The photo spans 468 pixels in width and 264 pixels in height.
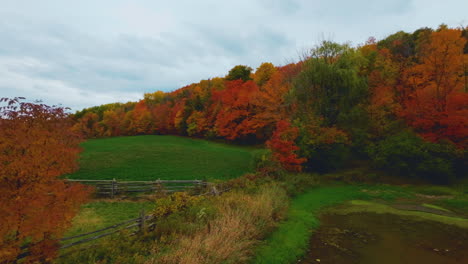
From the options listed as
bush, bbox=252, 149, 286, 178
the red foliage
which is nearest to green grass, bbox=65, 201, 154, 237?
bush, bbox=252, 149, 286, 178

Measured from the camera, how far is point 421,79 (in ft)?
72.1

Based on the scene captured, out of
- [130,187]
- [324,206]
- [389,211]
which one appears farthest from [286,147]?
[130,187]

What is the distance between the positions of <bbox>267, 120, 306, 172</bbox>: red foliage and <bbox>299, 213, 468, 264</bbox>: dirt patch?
745 cm

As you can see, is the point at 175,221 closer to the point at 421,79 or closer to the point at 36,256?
the point at 36,256

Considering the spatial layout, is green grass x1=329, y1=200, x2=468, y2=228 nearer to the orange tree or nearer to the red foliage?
the red foliage

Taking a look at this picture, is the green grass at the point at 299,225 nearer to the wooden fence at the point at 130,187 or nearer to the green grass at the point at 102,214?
the green grass at the point at 102,214

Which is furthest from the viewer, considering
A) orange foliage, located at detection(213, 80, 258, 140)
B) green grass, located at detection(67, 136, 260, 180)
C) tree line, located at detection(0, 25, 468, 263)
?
orange foliage, located at detection(213, 80, 258, 140)

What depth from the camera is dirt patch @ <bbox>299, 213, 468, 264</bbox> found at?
7492 mm

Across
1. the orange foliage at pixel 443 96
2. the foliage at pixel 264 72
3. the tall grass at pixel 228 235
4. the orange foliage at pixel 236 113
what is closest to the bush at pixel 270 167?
the tall grass at pixel 228 235

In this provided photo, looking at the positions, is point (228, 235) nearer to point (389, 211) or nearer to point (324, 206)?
point (324, 206)

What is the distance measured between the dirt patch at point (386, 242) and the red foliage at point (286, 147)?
24.4 ft

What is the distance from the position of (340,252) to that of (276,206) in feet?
11.6

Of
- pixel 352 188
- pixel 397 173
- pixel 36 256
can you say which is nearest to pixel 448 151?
pixel 397 173

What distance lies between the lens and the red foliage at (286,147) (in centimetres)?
1852
